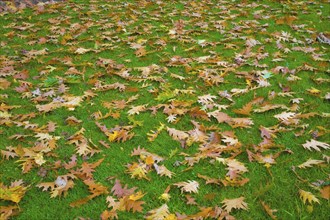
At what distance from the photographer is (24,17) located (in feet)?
22.5

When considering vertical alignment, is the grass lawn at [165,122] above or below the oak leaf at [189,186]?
above

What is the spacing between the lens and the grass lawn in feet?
8.51

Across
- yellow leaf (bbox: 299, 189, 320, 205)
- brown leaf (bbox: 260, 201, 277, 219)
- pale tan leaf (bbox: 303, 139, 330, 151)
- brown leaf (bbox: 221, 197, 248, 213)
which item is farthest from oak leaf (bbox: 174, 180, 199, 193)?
pale tan leaf (bbox: 303, 139, 330, 151)

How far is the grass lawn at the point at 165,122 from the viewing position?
8.51 ft

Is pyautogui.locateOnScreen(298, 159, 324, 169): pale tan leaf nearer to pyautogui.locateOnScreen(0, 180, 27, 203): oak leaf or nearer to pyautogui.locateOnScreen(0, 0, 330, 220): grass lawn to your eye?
pyautogui.locateOnScreen(0, 0, 330, 220): grass lawn

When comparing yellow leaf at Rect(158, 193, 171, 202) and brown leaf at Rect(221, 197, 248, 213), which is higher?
brown leaf at Rect(221, 197, 248, 213)

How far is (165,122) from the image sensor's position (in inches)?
139

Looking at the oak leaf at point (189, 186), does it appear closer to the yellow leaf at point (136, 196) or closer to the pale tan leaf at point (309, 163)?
the yellow leaf at point (136, 196)

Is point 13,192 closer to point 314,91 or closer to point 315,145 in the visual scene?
point 315,145

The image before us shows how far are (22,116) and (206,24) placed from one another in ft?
13.7

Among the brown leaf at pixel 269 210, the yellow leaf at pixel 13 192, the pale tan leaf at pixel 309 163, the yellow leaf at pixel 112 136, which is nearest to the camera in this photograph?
the brown leaf at pixel 269 210

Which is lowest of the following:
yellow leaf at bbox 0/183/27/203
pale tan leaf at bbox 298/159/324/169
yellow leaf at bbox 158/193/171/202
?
yellow leaf at bbox 158/193/171/202

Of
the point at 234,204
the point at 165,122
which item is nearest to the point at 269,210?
the point at 234,204

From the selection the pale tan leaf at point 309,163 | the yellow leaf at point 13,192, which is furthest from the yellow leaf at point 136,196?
the pale tan leaf at point 309,163
